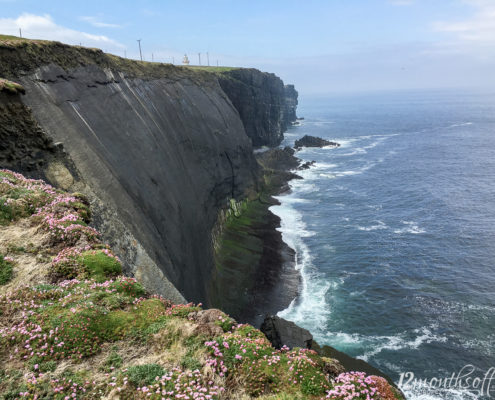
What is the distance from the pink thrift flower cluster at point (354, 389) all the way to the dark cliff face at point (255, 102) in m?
85.4

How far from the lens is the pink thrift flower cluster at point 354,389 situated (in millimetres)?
7730

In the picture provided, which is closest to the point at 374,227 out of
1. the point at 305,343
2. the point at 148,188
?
the point at 305,343

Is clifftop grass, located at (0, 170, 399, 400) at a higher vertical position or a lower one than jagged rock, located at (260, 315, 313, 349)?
higher

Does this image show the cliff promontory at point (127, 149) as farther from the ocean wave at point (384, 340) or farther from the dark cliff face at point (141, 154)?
the ocean wave at point (384, 340)

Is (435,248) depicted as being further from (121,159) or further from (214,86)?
(214,86)

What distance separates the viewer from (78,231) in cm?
1278

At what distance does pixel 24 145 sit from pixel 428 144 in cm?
→ 11897

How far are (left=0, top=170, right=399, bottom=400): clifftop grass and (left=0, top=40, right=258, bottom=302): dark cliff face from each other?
25.0ft

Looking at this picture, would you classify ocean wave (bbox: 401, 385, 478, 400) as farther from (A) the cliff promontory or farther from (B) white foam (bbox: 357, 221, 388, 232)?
(B) white foam (bbox: 357, 221, 388, 232)

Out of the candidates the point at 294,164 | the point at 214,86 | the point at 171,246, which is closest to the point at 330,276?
the point at 171,246

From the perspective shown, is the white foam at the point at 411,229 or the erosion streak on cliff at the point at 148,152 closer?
the erosion streak on cliff at the point at 148,152

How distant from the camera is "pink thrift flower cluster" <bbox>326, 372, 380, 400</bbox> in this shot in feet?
25.4

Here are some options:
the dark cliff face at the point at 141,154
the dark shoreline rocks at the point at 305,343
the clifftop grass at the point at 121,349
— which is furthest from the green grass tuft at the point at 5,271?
the dark shoreline rocks at the point at 305,343

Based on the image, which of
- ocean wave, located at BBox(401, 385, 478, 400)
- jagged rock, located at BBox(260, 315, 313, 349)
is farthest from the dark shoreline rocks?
ocean wave, located at BBox(401, 385, 478, 400)
